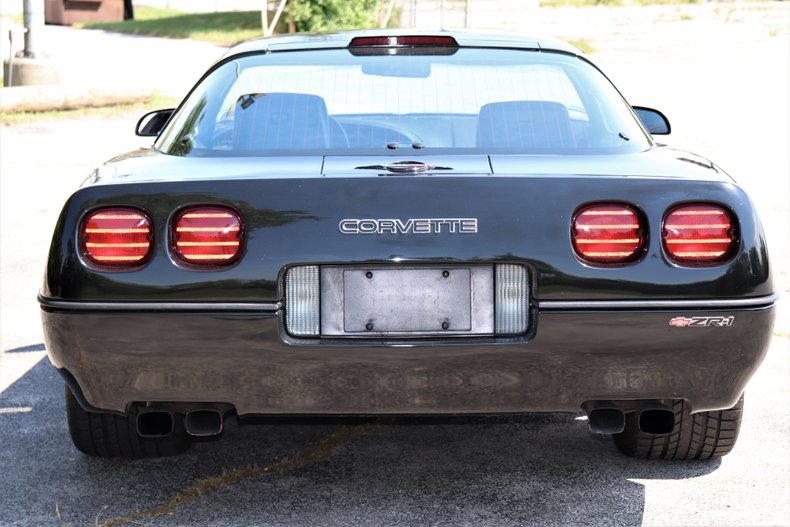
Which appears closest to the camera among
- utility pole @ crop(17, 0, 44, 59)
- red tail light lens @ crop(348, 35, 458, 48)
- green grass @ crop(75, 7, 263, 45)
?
red tail light lens @ crop(348, 35, 458, 48)

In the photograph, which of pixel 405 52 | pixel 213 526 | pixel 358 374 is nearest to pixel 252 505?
pixel 213 526

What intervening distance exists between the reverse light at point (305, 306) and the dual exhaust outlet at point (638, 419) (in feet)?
2.69

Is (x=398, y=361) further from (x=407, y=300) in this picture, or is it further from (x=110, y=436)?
(x=110, y=436)

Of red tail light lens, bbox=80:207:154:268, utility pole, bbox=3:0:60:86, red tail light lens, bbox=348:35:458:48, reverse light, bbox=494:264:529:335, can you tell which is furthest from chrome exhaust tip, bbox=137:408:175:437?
utility pole, bbox=3:0:60:86

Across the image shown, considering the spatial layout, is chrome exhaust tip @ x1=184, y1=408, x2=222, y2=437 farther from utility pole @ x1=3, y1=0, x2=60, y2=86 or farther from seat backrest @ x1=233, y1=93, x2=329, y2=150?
utility pole @ x1=3, y1=0, x2=60, y2=86

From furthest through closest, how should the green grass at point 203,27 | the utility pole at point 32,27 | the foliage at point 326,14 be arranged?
the green grass at point 203,27, the foliage at point 326,14, the utility pole at point 32,27

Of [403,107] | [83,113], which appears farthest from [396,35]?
[83,113]

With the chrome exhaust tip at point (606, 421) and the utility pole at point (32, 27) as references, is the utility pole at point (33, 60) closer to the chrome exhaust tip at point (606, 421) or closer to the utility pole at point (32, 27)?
the utility pole at point (32, 27)

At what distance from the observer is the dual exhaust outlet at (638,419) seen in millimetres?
3461

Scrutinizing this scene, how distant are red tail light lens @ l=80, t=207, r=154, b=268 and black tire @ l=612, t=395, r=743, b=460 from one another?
1.71 m

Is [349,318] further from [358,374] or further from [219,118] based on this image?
[219,118]

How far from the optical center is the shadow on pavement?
3.65 m

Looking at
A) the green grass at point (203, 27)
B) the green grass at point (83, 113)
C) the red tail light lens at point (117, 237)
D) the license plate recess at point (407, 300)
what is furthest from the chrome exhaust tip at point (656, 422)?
the green grass at point (203, 27)

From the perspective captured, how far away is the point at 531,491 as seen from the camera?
3.85 m
